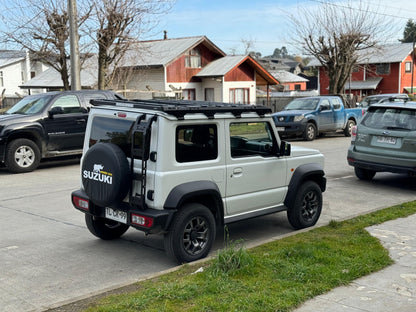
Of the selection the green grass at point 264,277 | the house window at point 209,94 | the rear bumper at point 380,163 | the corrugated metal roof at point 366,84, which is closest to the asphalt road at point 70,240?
the rear bumper at point 380,163

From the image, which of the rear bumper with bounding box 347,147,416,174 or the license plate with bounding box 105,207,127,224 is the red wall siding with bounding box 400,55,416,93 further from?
the license plate with bounding box 105,207,127,224

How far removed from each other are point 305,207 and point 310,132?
45.0 ft

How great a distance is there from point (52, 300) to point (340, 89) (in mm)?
34419

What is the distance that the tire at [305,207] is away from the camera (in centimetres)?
736

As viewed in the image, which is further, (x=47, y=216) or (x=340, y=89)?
(x=340, y=89)

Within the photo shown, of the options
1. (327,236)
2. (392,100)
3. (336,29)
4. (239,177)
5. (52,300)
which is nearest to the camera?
(52,300)

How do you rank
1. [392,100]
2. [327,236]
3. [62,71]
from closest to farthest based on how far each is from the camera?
[327,236]
[392,100]
[62,71]

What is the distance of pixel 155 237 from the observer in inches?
287

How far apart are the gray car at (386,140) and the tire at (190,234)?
224 inches

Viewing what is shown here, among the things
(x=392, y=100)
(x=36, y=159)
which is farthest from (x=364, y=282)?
(x=36, y=159)

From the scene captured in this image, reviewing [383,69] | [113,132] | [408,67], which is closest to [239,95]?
[383,69]

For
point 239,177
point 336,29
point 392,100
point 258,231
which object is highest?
point 336,29

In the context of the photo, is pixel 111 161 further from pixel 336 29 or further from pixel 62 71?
pixel 336 29

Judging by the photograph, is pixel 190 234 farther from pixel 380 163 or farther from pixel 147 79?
pixel 147 79
